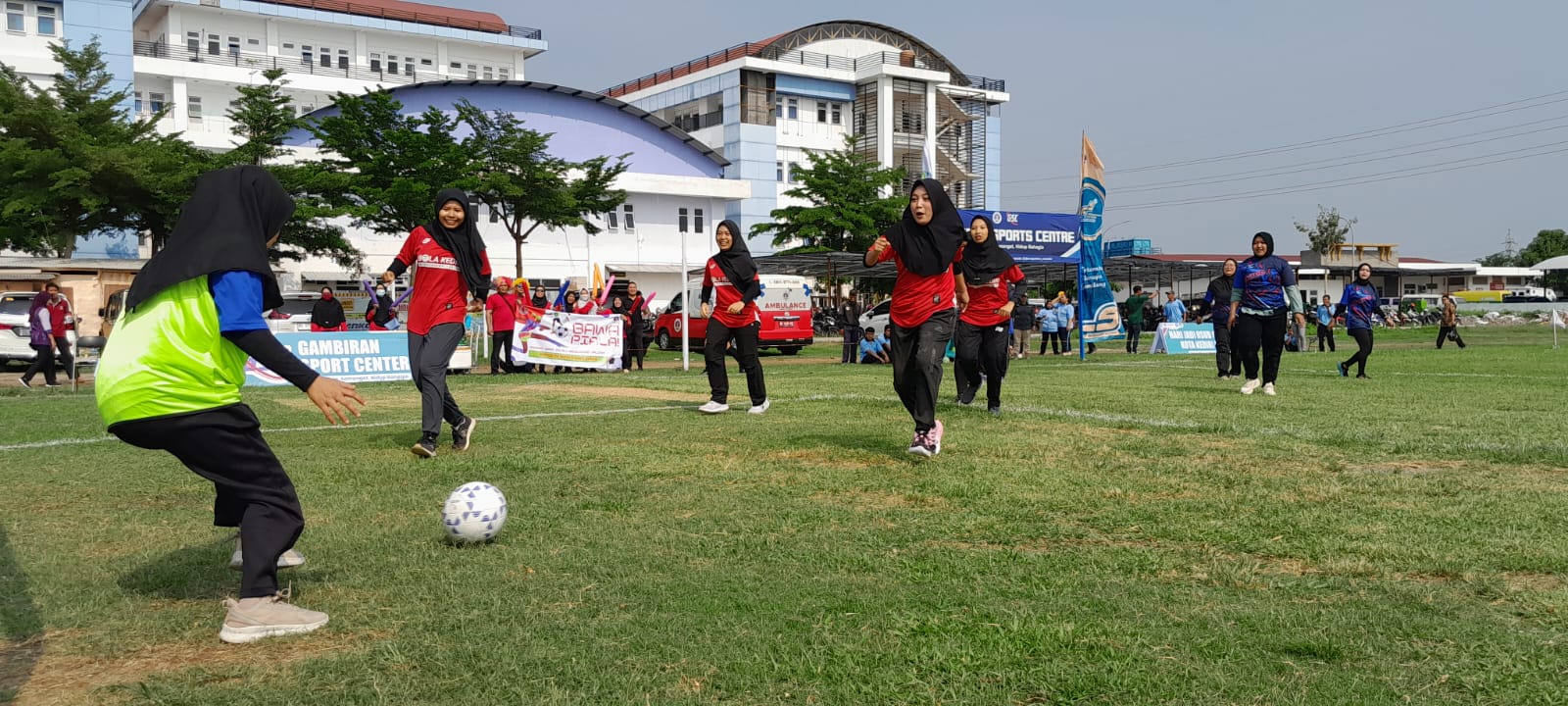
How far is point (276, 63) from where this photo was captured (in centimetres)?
6322

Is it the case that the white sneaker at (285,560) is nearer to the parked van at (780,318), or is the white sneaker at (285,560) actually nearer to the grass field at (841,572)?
the grass field at (841,572)

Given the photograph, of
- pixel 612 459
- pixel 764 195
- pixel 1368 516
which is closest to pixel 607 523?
pixel 612 459

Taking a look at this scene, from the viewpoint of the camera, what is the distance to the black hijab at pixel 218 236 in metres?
3.99

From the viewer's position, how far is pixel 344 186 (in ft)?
115

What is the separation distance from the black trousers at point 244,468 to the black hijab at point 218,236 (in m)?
0.43

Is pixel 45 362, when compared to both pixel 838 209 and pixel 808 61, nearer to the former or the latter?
pixel 838 209

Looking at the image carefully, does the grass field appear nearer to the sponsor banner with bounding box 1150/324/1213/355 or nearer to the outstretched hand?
the outstretched hand

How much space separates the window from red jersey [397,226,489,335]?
51512mm

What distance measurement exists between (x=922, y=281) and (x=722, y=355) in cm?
381

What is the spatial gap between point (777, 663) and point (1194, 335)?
97.9 ft

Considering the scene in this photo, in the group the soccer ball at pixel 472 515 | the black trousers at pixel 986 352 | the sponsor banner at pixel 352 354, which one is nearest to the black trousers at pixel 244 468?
the soccer ball at pixel 472 515

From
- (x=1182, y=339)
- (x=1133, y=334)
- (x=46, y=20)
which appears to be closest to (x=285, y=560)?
(x=1133, y=334)

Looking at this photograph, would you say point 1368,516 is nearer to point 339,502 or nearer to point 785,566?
point 785,566

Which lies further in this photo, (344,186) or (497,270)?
(497,270)
